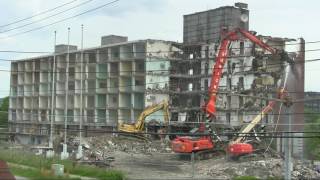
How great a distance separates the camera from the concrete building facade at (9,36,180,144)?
314 feet

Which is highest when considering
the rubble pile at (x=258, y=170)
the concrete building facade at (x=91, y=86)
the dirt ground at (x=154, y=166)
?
the concrete building facade at (x=91, y=86)

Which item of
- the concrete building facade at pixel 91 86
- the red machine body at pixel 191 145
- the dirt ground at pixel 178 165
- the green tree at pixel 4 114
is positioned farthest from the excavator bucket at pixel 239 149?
the green tree at pixel 4 114

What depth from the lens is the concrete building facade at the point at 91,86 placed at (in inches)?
3762

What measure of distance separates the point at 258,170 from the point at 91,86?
61.0 m

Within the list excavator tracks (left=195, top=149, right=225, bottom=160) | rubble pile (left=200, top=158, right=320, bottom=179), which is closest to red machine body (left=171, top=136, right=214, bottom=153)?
excavator tracks (left=195, top=149, right=225, bottom=160)

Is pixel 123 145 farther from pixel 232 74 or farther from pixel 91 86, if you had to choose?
pixel 91 86

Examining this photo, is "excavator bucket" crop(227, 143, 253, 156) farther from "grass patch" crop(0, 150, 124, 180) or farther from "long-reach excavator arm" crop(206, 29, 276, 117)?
"grass patch" crop(0, 150, 124, 180)

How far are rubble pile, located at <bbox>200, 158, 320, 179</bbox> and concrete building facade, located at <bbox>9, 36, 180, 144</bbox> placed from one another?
33.1 m

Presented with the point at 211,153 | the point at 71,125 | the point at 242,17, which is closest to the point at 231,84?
the point at 242,17

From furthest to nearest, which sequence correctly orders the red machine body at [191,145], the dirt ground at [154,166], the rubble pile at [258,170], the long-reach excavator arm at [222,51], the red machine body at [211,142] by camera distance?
the long-reach excavator arm at [222,51], the red machine body at [191,145], the red machine body at [211,142], the rubble pile at [258,170], the dirt ground at [154,166]

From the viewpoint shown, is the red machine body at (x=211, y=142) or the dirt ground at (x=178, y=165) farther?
the red machine body at (x=211, y=142)

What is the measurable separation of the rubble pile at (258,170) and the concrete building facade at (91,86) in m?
33.1

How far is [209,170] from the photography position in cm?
5247

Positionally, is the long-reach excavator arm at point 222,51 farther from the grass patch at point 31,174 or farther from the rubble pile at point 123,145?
the grass patch at point 31,174
